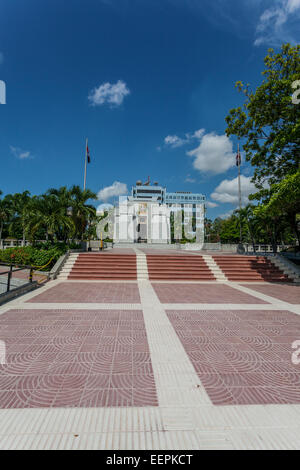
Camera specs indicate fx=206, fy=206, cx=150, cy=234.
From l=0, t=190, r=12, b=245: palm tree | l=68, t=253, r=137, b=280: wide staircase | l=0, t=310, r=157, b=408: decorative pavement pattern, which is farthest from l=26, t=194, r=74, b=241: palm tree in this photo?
l=0, t=190, r=12, b=245: palm tree

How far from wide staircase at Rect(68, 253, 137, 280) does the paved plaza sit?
17.3ft

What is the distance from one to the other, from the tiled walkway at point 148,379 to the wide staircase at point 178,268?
18.4ft

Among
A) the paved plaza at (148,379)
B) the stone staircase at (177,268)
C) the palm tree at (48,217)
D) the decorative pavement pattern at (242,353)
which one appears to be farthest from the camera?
the palm tree at (48,217)

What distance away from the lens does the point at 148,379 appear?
3.09 metres

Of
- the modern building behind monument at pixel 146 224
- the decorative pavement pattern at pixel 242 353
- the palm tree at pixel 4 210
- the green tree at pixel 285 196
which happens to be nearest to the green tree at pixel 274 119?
the green tree at pixel 285 196

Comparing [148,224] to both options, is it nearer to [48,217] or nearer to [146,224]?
[146,224]

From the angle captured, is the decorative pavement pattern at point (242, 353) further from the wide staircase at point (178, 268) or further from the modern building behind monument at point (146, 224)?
the modern building behind monument at point (146, 224)

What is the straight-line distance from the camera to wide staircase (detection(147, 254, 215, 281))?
38.8 feet

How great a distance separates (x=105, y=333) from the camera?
15.1ft

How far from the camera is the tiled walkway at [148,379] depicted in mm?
2174

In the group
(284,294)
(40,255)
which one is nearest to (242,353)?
(284,294)

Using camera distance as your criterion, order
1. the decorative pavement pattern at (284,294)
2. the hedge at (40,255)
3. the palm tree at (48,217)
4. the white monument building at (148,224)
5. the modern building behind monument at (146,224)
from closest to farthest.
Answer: the decorative pavement pattern at (284,294) < the hedge at (40,255) < the palm tree at (48,217) < the white monument building at (148,224) < the modern building behind monument at (146,224)
